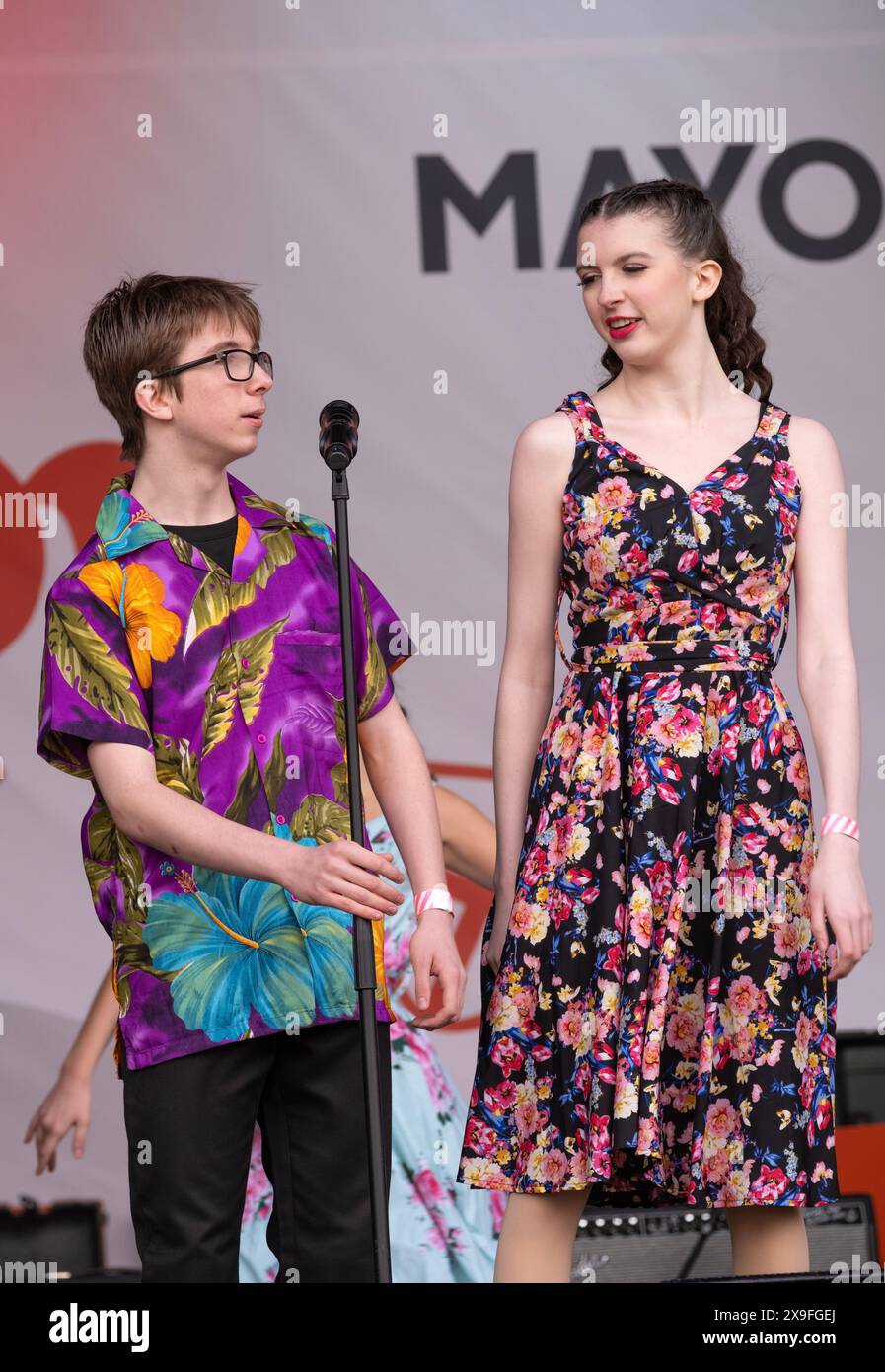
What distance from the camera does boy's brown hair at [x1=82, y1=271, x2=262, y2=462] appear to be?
2502 mm

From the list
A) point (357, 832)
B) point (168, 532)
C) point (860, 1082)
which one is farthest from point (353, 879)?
point (860, 1082)

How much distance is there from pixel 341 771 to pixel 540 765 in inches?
10.4

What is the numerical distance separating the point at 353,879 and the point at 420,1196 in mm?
1882

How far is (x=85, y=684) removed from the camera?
2.30 meters

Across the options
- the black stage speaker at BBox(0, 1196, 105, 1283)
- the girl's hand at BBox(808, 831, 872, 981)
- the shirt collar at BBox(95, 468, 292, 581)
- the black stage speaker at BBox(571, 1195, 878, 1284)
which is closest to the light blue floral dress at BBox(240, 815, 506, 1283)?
the black stage speaker at BBox(571, 1195, 878, 1284)

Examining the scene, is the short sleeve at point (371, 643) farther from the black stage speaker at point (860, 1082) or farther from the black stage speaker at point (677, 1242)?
the black stage speaker at point (860, 1082)

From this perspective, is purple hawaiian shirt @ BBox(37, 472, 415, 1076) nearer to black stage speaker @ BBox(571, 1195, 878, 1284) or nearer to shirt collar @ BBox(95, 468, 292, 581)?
shirt collar @ BBox(95, 468, 292, 581)

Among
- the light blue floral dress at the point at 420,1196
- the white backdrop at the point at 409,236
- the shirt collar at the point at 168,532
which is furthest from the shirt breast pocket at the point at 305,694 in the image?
the white backdrop at the point at 409,236

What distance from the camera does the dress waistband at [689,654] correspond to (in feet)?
7.74

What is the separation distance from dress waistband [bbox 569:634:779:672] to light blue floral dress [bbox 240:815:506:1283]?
4.55ft

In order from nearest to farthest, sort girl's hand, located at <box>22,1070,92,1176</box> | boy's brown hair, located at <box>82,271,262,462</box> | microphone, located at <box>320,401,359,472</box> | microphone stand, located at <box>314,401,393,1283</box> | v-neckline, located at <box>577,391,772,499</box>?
microphone stand, located at <box>314,401,393,1283</box> < microphone, located at <box>320,401,359,472</box> < v-neckline, located at <box>577,391,772,499</box> < boy's brown hair, located at <box>82,271,262,462</box> < girl's hand, located at <box>22,1070,92,1176</box>

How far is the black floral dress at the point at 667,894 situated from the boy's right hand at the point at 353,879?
0.34m
